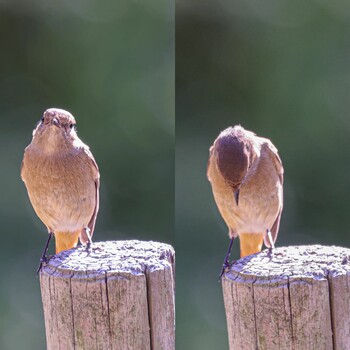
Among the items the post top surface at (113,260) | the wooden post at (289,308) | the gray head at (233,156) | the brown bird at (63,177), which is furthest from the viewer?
the brown bird at (63,177)

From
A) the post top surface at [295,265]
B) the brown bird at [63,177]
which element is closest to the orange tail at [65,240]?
the brown bird at [63,177]

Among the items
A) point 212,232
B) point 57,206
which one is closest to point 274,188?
point 57,206

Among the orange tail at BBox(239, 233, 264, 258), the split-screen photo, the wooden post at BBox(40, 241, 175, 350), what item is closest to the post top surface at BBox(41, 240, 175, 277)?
the wooden post at BBox(40, 241, 175, 350)

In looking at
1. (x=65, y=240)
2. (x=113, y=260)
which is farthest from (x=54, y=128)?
(x=113, y=260)

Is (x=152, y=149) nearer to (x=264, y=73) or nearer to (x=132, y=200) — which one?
(x=132, y=200)

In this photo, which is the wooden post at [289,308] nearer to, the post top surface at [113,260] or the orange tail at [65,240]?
the post top surface at [113,260]
